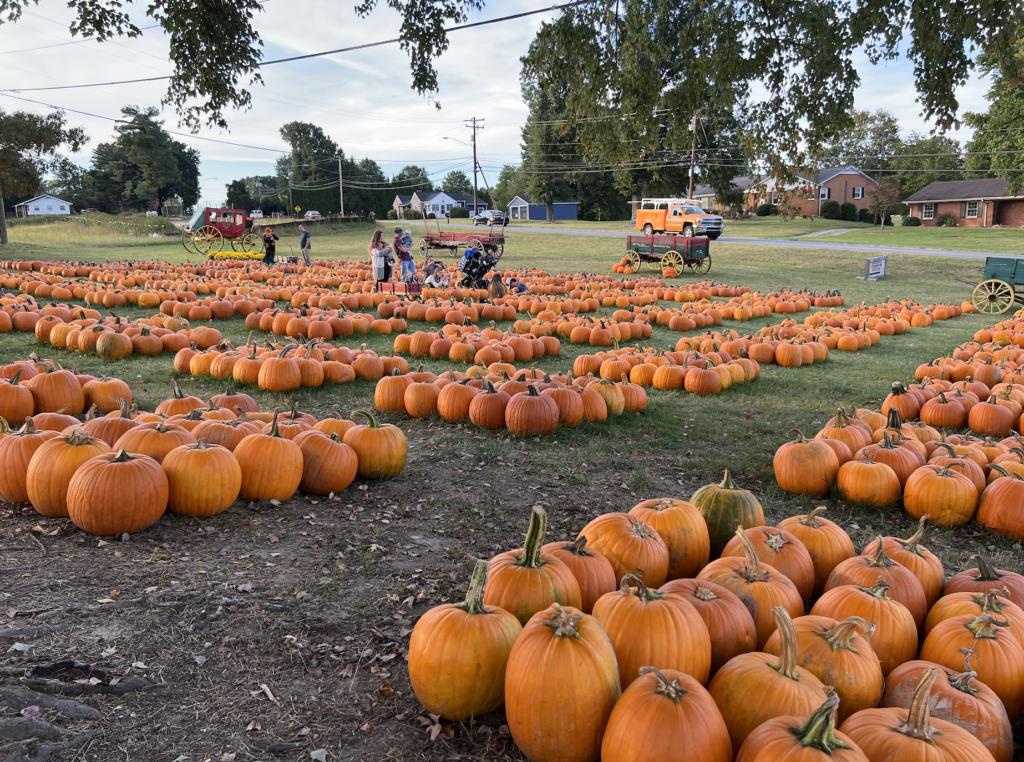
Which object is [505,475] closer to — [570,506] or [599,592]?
[570,506]

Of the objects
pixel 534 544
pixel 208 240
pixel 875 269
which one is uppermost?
pixel 208 240

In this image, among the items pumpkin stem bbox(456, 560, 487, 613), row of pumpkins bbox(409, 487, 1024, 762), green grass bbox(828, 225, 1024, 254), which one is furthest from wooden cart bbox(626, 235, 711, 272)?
pumpkin stem bbox(456, 560, 487, 613)

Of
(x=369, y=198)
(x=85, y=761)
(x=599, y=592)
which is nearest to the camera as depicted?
(x=85, y=761)

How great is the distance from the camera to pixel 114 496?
13.0ft

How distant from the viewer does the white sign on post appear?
24969mm

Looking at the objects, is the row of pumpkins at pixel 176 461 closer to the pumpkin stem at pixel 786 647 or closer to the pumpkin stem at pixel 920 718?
the pumpkin stem at pixel 786 647

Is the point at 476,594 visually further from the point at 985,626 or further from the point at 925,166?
the point at 925,166

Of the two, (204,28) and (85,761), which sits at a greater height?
(204,28)

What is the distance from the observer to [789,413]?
7.93 metres

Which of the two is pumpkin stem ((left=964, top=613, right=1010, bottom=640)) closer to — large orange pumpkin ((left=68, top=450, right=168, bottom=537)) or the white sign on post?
large orange pumpkin ((left=68, top=450, right=168, bottom=537))

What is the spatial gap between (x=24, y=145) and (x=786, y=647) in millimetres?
39846

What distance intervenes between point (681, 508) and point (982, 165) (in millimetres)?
90667

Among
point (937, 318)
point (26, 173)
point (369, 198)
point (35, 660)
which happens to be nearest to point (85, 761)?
point (35, 660)

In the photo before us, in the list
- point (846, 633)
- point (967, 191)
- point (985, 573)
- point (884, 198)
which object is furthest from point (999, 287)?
point (967, 191)
